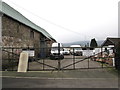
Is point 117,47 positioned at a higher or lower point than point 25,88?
higher

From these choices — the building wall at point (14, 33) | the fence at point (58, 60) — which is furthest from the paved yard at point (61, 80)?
the building wall at point (14, 33)

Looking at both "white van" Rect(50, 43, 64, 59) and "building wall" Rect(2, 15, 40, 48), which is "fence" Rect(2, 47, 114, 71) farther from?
"building wall" Rect(2, 15, 40, 48)

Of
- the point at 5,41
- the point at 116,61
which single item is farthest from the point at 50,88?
the point at 5,41

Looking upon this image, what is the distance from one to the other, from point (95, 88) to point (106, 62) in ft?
30.3

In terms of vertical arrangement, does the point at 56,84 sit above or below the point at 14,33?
below

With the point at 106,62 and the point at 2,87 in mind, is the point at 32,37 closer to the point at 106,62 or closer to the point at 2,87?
the point at 106,62

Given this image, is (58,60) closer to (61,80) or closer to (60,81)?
(61,80)

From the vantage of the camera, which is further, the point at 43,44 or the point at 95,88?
the point at 43,44

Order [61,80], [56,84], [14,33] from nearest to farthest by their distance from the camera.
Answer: [56,84] < [61,80] < [14,33]

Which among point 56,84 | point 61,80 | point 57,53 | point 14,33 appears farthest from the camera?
point 57,53

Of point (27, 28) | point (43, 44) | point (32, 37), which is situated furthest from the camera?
point (43, 44)

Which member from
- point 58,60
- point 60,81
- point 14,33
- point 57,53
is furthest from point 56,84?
point 57,53

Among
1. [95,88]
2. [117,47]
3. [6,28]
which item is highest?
[6,28]

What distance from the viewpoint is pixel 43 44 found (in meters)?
29.4
